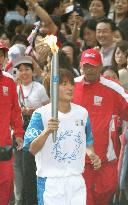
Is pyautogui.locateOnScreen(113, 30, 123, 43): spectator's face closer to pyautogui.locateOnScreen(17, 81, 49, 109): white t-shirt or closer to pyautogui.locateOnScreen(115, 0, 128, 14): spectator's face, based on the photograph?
pyautogui.locateOnScreen(115, 0, 128, 14): spectator's face

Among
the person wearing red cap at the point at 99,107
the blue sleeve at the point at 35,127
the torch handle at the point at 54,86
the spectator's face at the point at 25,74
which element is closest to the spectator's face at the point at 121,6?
the spectator's face at the point at 25,74

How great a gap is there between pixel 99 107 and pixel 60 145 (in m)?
1.39

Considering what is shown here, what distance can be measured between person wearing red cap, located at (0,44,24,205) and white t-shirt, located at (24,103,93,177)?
1031 millimetres

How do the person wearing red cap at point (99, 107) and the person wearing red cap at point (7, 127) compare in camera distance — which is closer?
the person wearing red cap at point (7, 127)

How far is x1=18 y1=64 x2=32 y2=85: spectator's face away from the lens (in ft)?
25.2

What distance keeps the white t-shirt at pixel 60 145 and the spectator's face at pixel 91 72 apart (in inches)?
46.6

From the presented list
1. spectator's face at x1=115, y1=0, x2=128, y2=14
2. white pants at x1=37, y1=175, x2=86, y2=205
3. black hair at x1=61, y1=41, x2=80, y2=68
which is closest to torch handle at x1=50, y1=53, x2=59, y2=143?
white pants at x1=37, y1=175, x2=86, y2=205

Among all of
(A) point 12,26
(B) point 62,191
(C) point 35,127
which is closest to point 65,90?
(C) point 35,127

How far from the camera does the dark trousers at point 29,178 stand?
24.8ft

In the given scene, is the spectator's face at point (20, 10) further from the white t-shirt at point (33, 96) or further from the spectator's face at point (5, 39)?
the white t-shirt at point (33, 96)

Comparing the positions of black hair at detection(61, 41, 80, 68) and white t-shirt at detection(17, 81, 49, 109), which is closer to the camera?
white t-shirt at detection(17, 81, 49, 109)

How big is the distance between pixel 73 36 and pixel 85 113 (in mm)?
3912

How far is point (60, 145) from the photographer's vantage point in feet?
18.7

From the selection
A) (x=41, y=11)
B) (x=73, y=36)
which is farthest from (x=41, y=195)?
(x=73, y=36)
